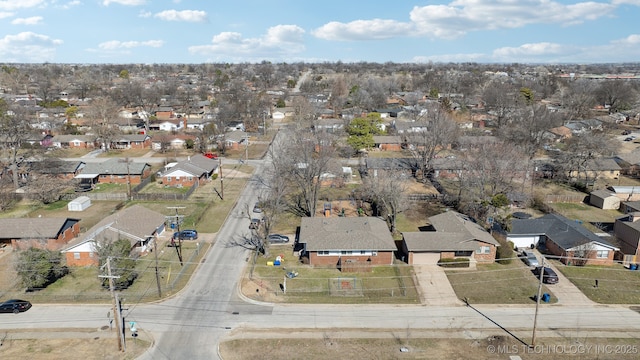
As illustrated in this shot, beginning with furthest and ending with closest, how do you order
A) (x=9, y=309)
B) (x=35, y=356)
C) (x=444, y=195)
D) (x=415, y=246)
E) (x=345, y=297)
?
(x=444, y=195) < (x=415, y=246) < (x=345, y=297) < (x=9, y=309) < (x=35, y=356)

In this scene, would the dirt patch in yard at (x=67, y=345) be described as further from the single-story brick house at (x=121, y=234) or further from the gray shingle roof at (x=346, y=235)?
the gray shingle roof at (x=346, y=235)

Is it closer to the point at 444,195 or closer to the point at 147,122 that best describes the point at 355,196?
the point at 444,195

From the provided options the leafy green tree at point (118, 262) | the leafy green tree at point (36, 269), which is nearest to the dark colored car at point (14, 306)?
the leafy green tree at point (36, 269)

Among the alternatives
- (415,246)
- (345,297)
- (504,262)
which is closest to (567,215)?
(504,262)

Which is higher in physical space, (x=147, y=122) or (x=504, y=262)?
(x=147, y=122)

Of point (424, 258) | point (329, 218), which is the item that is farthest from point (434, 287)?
point (329, 218)

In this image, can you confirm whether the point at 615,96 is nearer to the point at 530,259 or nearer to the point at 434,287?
the point at 530,259

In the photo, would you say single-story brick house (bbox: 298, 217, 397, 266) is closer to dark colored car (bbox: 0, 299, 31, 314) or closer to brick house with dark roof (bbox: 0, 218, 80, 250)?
dark colored car (bbox: 0, 299, 31, 314)
